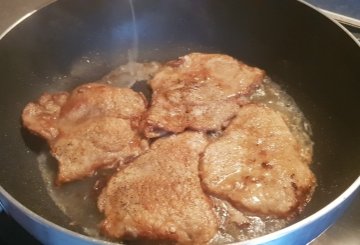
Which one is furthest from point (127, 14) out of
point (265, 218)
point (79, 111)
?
point (265, 218)

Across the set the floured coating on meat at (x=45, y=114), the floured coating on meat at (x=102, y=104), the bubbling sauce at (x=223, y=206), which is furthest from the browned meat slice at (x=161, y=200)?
the floured coating on meat at (x=45, y=114)

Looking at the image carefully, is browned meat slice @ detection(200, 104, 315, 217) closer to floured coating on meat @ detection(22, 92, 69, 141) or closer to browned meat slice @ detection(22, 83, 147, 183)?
browned meat slice @ detection(22, 83, 147, 183)

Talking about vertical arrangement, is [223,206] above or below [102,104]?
below

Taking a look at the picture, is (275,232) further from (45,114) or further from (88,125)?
(45,114)

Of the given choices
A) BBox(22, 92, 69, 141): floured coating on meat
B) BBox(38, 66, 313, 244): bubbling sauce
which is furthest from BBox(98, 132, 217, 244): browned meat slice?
BBox(22, 92, 69, 141): floured coating on meat

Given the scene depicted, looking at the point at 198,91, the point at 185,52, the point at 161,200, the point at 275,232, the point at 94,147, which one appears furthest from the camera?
the point at 185,52

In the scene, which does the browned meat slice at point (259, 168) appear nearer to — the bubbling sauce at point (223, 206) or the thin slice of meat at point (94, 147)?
the bubbling sauce at point (223, 206)

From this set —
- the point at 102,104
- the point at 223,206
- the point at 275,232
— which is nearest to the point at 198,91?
the point at 102,104
